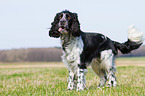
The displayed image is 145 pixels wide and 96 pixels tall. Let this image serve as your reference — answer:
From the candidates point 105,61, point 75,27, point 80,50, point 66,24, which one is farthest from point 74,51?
point 105,61

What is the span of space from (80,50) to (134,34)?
1925 millimetres

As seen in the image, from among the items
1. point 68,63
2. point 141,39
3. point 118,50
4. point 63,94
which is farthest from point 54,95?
point 141,39

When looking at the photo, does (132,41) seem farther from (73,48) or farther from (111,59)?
(73,48)

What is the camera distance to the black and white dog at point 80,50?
4777 millimetres

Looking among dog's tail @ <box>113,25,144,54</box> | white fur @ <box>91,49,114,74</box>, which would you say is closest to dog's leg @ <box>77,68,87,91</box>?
white fur @ <box>91,49,114,74</box>

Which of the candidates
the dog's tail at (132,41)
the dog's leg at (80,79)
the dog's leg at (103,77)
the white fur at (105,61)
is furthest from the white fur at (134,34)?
the dog's leg at (80,79)

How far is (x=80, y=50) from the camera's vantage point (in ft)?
16.0

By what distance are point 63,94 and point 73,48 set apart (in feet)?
3.47

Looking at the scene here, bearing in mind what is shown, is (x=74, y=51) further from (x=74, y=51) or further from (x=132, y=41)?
(x=132, y=41)

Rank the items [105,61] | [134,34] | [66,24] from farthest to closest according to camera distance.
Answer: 1. [134,34]
2. [105,61]
3. [66,24]

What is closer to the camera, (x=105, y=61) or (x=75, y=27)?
(x=75, y=27)

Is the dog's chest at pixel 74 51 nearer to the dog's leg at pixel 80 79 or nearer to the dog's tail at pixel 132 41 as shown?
the dog's leg at pixel 80 79

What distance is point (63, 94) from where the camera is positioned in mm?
4449

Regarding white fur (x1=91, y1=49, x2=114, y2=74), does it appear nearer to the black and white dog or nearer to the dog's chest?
the black and white dog
